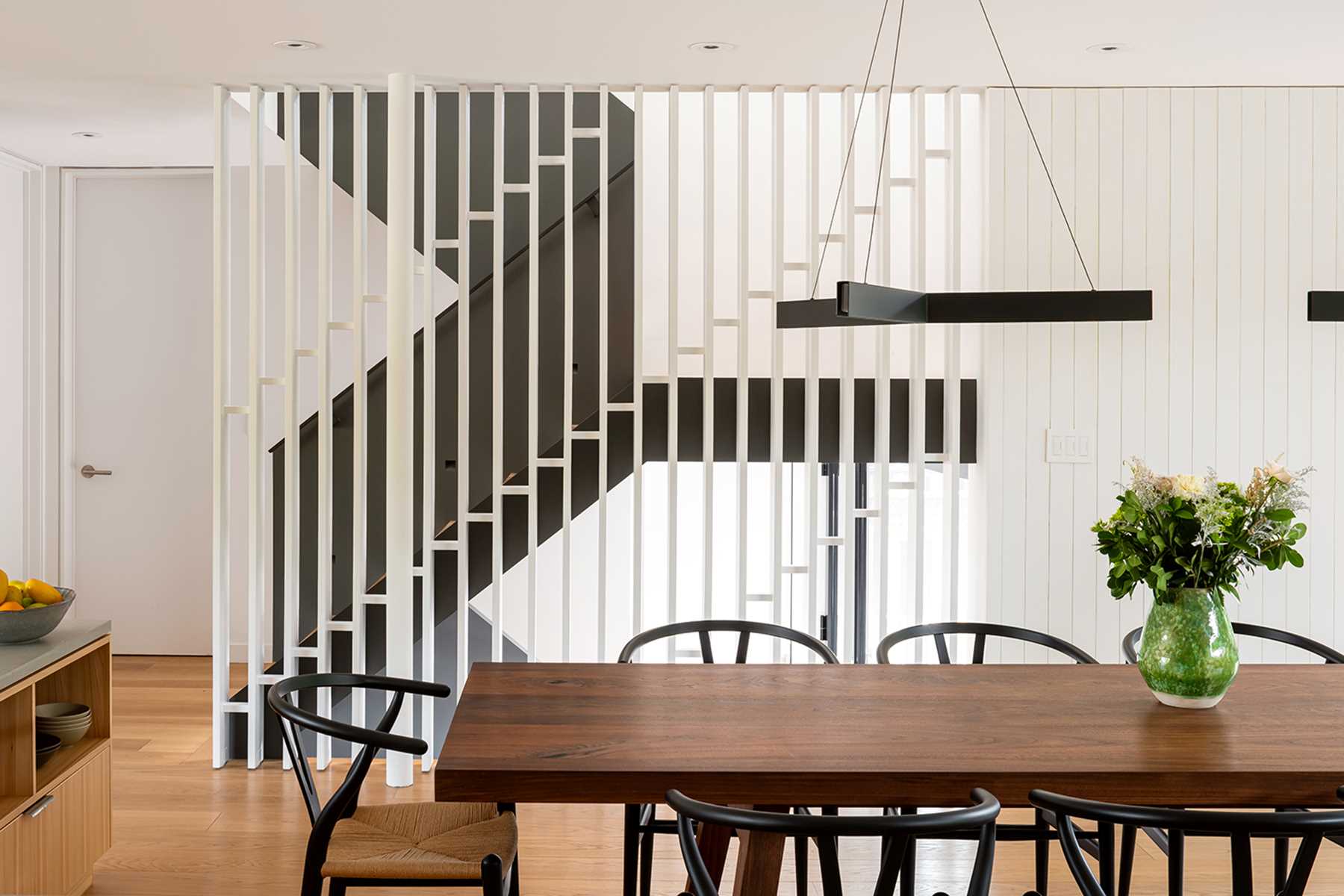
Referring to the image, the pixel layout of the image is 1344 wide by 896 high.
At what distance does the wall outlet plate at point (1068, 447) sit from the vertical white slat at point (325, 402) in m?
2.60

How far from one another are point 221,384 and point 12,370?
2.07 m

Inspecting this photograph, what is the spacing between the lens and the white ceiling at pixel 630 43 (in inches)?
122

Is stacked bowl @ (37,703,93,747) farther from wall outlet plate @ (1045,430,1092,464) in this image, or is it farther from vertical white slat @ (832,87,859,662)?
wall outlet plate @ (1045,430,1092,464)

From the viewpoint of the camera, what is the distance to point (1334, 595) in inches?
157

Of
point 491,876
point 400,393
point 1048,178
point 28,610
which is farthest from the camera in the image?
point 400,393

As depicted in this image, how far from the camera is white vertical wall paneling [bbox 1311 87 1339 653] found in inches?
154

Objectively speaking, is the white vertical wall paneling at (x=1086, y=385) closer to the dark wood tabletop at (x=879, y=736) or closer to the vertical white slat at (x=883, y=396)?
the vertical white slat at (x=883, y=396)

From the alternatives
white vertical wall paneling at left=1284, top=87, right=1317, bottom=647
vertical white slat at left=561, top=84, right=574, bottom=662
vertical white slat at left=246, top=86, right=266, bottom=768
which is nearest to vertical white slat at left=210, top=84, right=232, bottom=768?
vertical white slat at left=246, top=86, right=266, bottom=768

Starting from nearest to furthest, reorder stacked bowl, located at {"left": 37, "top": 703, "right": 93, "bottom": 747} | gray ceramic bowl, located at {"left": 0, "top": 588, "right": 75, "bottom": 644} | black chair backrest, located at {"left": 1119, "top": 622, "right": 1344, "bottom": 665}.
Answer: gray ceramic bowl, located at {"left": 0, "top": 588, "right": 75, "bottom": 644} < stacked bowl, located at {"left": 37, "top": 703, "right": 93, "bottom": 747} < black chair backrest, located at {"left": 1119, "top": 622, "right": 1344, "bottom": 665}

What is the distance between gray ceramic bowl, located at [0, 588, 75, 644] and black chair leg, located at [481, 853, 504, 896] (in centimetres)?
144

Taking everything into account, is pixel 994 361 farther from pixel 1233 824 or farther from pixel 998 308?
pixel 1233 824

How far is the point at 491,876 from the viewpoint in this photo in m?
2.11

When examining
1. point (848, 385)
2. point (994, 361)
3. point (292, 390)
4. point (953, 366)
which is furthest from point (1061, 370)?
point (292, 390)

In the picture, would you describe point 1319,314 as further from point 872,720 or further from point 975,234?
point 975,234
